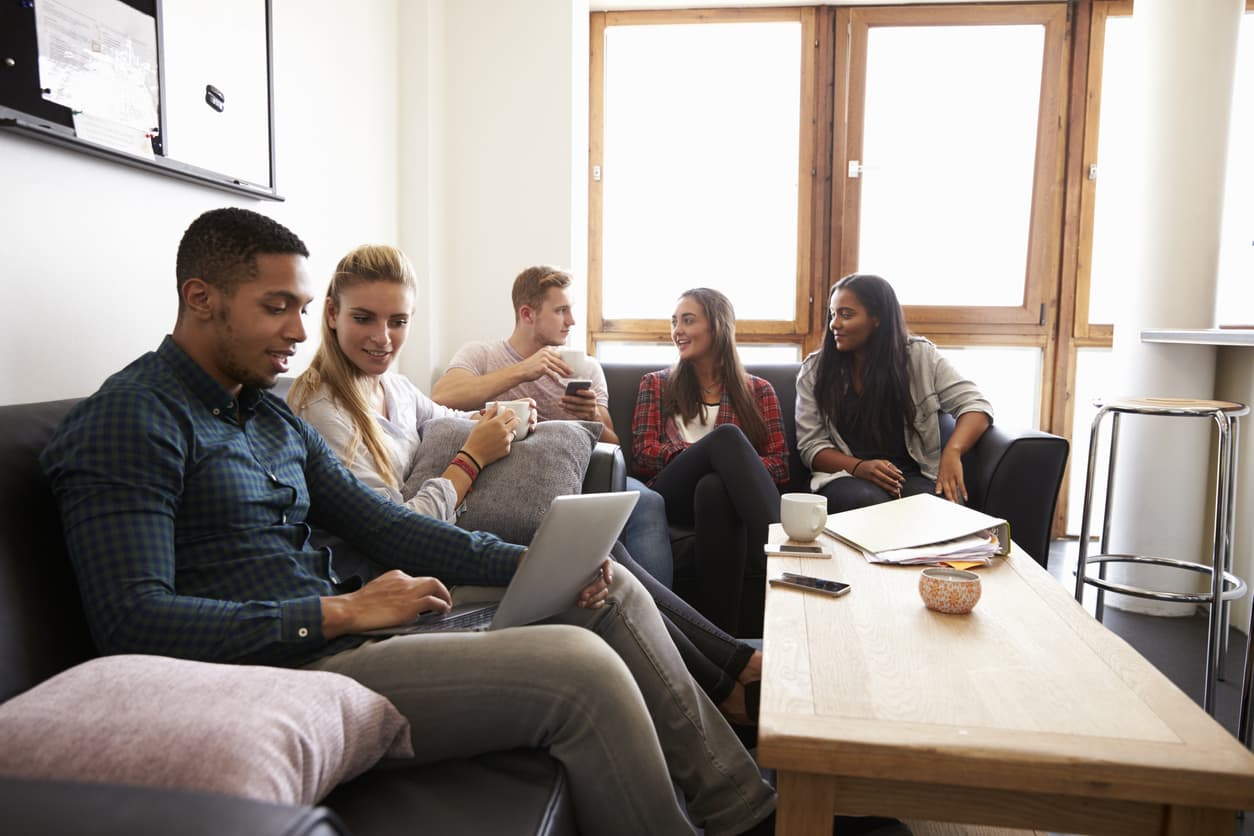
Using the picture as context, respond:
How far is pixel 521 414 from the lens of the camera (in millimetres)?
2090

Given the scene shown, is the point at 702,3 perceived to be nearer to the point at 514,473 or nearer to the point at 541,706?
the point at 514,473

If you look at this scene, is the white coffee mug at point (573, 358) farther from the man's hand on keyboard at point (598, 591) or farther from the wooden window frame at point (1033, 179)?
the wooden window frame at point (1033, 179)

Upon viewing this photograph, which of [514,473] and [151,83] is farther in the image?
[514,473]

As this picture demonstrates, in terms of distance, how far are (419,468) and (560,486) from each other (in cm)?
32

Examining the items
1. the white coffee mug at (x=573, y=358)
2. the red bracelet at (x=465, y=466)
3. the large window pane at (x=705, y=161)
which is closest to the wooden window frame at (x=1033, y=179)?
the large window pane at (x=705, y=161)

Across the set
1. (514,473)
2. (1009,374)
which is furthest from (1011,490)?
(1009,374)

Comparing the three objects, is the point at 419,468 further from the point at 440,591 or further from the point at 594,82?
the point at 594,82

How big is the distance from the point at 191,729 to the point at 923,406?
2.50m

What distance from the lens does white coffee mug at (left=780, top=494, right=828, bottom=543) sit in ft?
5.65

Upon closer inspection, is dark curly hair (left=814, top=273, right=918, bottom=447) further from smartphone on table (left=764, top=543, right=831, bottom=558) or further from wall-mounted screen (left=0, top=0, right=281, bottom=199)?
wall-mounted screen (left=0, top=0, right=281, bottom=199)

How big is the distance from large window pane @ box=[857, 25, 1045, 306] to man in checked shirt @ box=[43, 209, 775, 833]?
2937mm

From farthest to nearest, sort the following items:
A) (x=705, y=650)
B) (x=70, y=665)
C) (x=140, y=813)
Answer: (x=705, y=650) → (x=70, y=665) → (x=140, y=813)

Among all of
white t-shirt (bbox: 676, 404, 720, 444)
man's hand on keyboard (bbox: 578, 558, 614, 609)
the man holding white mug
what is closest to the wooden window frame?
white t-shirt (bbox: 676, 404, 720, 444)

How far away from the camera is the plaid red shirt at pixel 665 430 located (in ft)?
9.12
